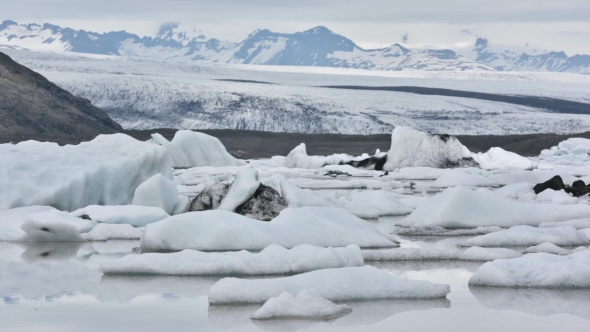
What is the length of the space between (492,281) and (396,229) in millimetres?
4351

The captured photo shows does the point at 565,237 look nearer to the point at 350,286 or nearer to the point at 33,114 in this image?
the point at 350,286

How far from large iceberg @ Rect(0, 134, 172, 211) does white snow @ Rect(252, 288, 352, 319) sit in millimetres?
7104

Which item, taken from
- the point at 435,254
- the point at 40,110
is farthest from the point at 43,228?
the point at 40,110

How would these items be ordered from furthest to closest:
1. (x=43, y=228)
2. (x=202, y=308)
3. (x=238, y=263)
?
(x=43, y=228) → (x=238, y=263) → (x=202, y=308)

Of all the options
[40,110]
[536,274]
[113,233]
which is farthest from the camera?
[40,110]

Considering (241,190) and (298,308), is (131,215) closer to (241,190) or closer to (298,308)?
(241,190)

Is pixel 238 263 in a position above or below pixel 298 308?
below

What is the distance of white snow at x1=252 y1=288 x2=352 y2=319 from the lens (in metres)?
5.55

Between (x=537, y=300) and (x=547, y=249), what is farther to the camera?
(x=547, y=249)

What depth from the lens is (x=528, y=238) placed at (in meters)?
9.27

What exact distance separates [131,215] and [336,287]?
16.9 feet

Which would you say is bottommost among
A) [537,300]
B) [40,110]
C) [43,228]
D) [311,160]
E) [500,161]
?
[40,110]

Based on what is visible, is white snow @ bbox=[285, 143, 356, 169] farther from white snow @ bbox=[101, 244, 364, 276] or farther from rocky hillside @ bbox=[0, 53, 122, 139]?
white snow @ bbox=[101, 244, 364, 276]

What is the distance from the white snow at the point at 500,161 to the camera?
29.8 m
